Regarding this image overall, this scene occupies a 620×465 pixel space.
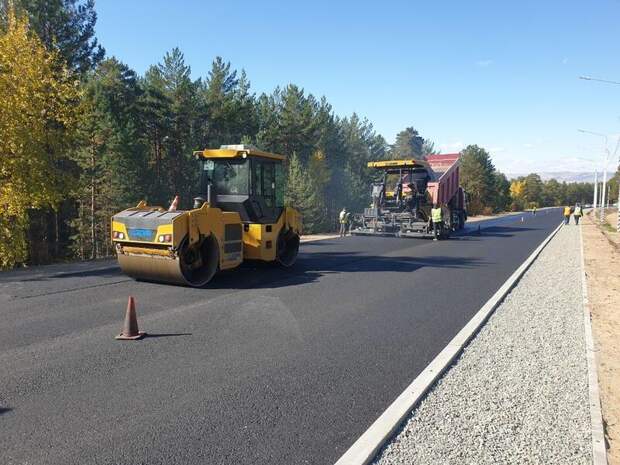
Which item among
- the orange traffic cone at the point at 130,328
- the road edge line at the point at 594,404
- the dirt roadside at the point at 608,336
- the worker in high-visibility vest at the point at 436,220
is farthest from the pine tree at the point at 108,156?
the road edge line at the point at 594,404

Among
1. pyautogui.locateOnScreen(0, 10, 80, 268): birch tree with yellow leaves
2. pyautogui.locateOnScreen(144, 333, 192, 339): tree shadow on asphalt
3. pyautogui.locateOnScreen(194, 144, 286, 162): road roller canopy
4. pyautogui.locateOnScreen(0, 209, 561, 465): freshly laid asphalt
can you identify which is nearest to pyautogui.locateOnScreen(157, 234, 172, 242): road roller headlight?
pyautogui.locateOnScreen(0, 209, 561, 465): freshly laid asphalt

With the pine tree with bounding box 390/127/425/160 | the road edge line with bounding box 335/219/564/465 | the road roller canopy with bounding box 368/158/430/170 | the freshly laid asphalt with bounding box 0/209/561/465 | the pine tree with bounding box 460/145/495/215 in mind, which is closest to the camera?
the road edge line with bounding box 335/219/564/465

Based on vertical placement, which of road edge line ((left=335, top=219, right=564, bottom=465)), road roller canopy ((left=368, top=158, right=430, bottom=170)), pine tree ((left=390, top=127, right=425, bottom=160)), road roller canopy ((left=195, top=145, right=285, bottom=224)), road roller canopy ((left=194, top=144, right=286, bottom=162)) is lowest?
road edge line ((left=335, top=219, right=564, bottom=465))

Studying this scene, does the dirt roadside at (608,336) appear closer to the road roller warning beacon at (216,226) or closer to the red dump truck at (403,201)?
the road roller warning beacon at (216,226)

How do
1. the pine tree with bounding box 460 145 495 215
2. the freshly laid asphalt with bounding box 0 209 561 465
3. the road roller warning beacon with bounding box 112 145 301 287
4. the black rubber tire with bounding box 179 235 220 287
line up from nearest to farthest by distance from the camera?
the freshly laid asphalt with bounding box 0 209 561 465 → the road roller warning beacon with bounding box 112 145 301 287 → the black rubber tire with bounding box 179 235 220 287 → the pine tree with bounding box 460 145 495 215

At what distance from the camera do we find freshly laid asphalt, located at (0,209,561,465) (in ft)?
10.6

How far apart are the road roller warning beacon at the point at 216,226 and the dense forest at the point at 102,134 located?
435 cm

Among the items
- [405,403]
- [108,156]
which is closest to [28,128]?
[405,403]

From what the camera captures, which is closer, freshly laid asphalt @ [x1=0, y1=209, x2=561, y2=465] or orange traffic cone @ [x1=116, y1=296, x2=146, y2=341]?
freshly laid asphalt @ [x1=0, y1=209, x2=561, y2=465]

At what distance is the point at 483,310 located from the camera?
720cm

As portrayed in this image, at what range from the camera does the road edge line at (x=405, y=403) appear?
3.06m

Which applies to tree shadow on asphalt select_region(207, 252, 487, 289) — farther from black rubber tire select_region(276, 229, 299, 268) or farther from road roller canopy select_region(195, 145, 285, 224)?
road roller canopy select_region(195, 145, 285, 224)

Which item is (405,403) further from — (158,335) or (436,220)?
(436,220)

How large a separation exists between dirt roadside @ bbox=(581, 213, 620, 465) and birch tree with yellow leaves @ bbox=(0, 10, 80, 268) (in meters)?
11.7
